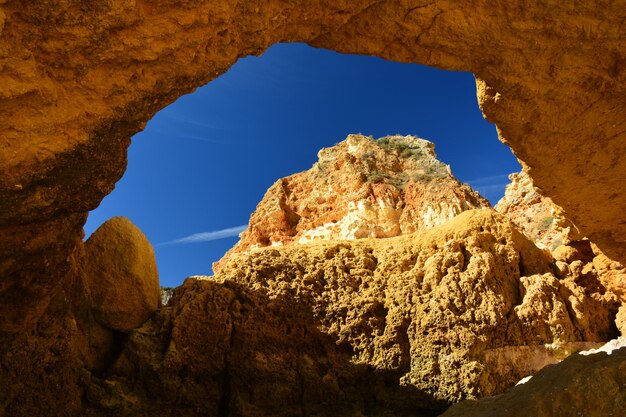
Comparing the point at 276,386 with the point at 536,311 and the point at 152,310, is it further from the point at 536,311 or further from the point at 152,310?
the point at 536,311

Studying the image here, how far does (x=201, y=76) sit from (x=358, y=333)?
14.8ft

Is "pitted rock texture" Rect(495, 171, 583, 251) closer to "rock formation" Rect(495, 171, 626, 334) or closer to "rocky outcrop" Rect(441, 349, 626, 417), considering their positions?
"rock formation" Rect(495, 171, 626, 334)

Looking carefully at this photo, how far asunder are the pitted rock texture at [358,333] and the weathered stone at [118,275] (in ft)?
1.04

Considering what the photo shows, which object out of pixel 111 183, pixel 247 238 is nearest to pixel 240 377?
pixel 111 183

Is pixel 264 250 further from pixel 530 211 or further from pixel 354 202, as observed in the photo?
pixel 530 211

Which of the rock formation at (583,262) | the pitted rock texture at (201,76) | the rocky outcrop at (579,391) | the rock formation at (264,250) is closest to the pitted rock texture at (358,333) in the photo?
the rock formation at (264,250)

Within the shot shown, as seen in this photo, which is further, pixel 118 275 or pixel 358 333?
pixel 358 333

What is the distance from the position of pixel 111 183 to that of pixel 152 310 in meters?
3.29

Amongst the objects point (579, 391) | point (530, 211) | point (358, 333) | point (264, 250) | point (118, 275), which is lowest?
point (579, 391)

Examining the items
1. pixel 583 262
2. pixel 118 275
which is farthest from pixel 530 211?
pixel 118 275

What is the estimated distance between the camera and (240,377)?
6.67 metres

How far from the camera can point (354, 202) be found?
19859 millimetres

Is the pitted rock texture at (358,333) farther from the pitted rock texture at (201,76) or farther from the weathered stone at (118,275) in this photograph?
the pitted rock texture at (201,76)

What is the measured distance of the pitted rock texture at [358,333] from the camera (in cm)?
649
